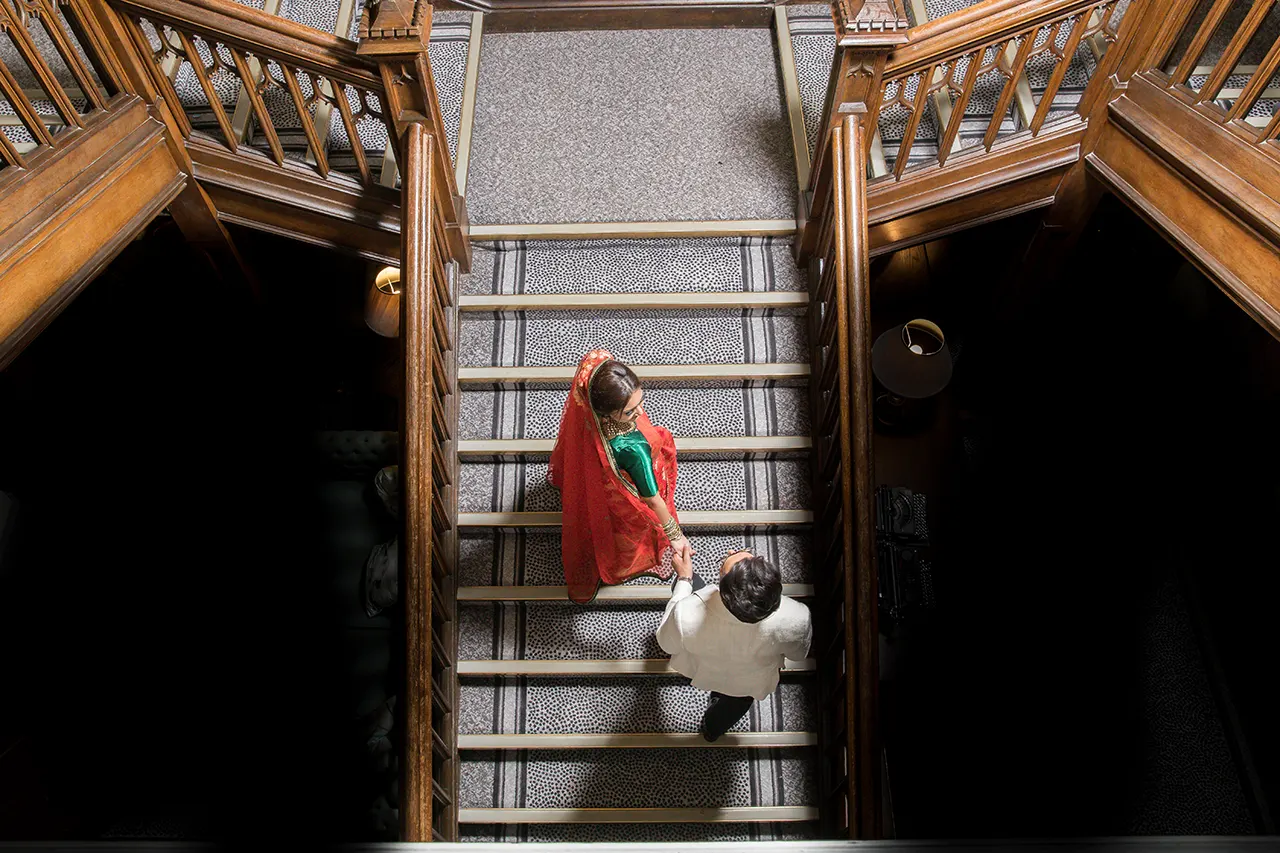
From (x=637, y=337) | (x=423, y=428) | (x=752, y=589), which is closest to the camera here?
(x=752, y=589)

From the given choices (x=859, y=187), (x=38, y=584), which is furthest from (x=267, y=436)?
(x=859, y=187)

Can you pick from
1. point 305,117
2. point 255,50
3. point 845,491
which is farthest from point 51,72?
point 845,491

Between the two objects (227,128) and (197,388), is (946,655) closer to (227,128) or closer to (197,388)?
(227,128)

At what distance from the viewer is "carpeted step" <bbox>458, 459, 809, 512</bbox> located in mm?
3896

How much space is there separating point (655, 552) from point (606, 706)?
0.90 meters

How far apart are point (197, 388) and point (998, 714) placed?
5579 mm

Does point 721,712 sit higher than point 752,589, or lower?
higher

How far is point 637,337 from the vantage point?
409 cm

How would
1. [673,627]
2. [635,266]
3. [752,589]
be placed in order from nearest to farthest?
[752,589] → [673,627] → [635,266]

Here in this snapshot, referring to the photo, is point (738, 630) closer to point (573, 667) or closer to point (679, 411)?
point (573, 667)

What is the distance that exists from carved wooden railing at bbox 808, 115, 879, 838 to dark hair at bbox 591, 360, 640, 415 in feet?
3.24

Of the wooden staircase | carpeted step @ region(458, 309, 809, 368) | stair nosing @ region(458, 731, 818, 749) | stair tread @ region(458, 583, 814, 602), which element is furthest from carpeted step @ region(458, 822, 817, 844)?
carpeted step @ region(458, 309, 809, 368)

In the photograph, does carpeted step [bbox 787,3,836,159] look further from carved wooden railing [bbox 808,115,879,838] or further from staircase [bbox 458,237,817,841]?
carved wooden railing [bbox 808,115,879,838]

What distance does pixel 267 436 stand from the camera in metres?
5.37
